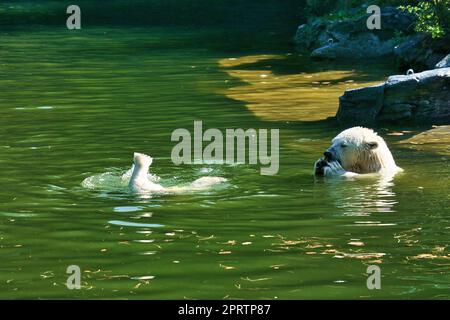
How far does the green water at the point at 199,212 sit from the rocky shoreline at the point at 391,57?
0.58m

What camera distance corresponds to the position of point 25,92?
2169cm

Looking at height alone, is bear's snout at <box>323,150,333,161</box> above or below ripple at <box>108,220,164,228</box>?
above

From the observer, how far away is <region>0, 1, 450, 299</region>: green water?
7.84m

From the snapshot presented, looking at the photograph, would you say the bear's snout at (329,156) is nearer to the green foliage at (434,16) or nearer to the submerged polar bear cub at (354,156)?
the submerged polar bear cub at (354,156)

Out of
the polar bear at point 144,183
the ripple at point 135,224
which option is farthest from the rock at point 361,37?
the ripple at point 135,224

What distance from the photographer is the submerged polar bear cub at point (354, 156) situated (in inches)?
479

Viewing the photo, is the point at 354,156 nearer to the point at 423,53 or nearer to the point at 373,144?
the point at 373,144

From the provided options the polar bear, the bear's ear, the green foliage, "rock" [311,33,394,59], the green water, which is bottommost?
the green water

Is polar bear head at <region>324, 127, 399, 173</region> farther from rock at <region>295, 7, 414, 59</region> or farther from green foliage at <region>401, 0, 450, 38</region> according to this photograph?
rock at <region>295, 7, 414, 59</region>

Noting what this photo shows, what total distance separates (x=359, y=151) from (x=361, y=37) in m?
16.3

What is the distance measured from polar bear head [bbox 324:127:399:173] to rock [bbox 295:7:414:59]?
1465 centimetres

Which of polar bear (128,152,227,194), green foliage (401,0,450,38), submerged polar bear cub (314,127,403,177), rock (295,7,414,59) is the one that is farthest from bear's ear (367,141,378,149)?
rock (295,7,414,59)

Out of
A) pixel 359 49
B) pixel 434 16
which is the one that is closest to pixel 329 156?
pixel 434 16
